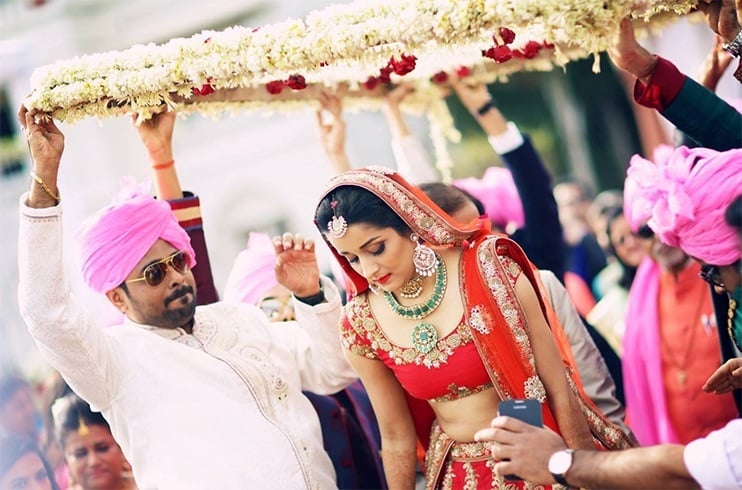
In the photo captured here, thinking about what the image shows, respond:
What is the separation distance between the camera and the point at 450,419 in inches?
144

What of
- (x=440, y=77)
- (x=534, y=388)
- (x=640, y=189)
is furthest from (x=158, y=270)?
(x=440, y=77)

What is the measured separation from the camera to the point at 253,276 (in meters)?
4.84

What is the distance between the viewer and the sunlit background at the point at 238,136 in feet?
46.9

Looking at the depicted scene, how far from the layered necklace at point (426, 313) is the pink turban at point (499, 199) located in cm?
213

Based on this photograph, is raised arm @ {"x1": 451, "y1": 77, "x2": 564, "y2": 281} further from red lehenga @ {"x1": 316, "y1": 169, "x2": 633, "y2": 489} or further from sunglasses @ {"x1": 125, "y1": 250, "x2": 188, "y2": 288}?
sunglasses @ {"x1": 125, "y1": 250, "x2": 188, "y2": 288}

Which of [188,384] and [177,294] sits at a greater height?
[177,294]

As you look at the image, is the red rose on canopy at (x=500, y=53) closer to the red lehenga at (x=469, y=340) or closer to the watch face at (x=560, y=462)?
the red lehenga at (x=469, y=340)

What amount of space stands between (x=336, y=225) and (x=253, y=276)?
1463 mm

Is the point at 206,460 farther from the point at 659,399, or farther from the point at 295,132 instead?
the point at 295,132

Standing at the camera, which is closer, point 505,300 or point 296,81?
point 505,300

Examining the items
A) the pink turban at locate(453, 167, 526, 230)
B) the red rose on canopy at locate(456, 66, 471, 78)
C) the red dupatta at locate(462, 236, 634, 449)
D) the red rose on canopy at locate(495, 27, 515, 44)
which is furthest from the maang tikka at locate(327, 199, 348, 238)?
the pink turban at locate(453, 167, 526, 230)

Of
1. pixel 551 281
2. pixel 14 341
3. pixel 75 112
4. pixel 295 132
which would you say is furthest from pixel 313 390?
pixel 295 132

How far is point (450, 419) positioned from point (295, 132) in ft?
39.5

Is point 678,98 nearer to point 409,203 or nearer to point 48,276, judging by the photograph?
point 409,203
